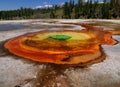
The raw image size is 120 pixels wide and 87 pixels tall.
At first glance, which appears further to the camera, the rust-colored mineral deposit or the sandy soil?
the rust-colored mineral deposit

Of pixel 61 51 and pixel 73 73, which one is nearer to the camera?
pixel 73 73

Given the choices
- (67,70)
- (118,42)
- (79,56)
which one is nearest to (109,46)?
(118,42)

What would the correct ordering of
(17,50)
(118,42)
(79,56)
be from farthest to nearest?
(118,42) < (17,50) < (79,56)

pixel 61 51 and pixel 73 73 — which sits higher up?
pixel 61 51

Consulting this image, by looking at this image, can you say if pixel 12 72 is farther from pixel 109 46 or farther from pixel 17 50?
pixel 109 46

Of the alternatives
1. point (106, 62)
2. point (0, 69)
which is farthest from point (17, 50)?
point (106, 62)

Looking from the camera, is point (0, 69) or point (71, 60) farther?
point (71, 60)

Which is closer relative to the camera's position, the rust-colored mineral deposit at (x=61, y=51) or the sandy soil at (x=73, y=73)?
the sandy soil at (x=73, y=73)

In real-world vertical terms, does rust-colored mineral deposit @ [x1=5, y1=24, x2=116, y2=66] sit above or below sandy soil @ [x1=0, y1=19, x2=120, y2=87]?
above

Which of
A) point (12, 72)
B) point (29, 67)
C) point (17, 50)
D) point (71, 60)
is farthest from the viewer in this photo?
point (17, 50)

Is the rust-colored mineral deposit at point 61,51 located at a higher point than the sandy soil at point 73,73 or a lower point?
higher
